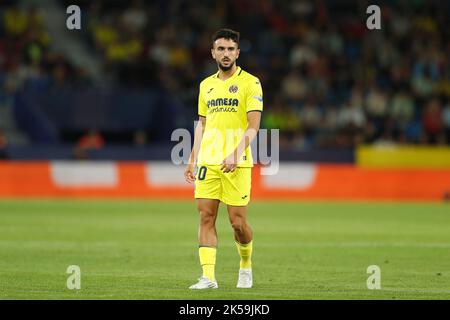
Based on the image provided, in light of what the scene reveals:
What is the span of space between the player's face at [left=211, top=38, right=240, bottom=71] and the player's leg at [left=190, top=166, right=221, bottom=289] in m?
1.06

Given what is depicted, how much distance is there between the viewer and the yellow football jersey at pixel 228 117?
35.9ft

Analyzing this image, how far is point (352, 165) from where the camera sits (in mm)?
29031

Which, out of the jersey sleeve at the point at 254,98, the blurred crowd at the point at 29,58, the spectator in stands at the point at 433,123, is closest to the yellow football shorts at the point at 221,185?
the jersey sleeve at the point at 254,98

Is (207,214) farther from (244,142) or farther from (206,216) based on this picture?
(244,142)

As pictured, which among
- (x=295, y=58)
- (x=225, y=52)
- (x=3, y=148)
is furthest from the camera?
(x=295, y=58)

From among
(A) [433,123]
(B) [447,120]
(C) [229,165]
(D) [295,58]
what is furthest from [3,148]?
(C) [229,165]

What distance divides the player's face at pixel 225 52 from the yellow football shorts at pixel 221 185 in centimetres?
103

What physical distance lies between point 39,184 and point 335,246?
12048mm

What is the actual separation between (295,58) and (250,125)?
2172 cm

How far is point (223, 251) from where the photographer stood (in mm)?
15312

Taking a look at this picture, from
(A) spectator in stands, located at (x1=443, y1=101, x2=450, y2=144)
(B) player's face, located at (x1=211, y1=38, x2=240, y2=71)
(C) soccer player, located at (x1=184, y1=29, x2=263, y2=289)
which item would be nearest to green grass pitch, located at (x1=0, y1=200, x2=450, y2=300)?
(C) soccer player, located at (x1=184, y1=29, x2=263, y2=289)

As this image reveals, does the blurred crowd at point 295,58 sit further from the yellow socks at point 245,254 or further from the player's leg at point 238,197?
the player's leg at point 238,197

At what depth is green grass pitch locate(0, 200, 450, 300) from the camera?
36.0ft

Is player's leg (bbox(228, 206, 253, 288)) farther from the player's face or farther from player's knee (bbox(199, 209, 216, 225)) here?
the player's face
